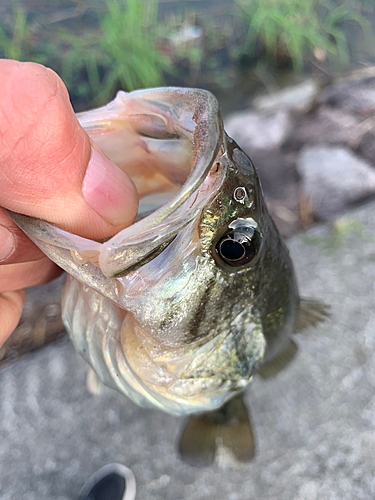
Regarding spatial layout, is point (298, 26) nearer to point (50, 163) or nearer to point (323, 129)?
point (323, 129)

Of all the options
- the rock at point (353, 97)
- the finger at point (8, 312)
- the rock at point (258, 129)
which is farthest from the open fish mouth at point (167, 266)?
the rock at point (353, 97)

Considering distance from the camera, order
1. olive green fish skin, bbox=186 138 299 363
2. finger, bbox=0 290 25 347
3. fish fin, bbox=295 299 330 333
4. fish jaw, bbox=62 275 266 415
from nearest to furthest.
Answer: olive green fish skin, bbox=186 138 299 363
fish jaw, bbox=62 275 266 415
finger, bbox=0 290 25 347
fish fin, bbox=295 299 330 333

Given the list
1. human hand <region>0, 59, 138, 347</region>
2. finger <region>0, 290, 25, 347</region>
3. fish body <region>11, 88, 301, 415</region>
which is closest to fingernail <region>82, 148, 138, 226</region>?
human hand <region>0, 59, 138, 347</region>

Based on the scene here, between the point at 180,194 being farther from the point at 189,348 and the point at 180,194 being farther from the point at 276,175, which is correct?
the point at 276,175

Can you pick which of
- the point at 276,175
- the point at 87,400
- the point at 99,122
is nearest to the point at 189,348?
the point at 99,122

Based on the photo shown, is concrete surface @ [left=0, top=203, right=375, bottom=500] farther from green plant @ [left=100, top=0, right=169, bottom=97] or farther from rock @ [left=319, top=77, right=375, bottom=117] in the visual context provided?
green plant @ [left=100, top=0, right=169, bottom=97]

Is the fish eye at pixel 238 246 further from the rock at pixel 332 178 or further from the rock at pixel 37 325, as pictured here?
the rock at pixel 332 178
